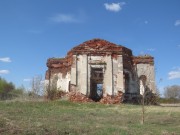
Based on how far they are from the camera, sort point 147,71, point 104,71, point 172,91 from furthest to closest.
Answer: point 172,91 < point 147,71 < point 104,71

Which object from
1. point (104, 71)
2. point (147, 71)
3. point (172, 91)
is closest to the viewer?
point (104, 71)

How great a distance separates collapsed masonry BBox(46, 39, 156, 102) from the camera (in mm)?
26250

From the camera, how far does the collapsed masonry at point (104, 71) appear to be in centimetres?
2625

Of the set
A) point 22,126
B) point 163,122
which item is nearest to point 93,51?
point 163,122

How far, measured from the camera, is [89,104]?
23.8 m

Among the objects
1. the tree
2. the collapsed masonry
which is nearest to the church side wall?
the collapsed masonry

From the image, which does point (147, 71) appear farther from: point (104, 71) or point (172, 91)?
point (172, 91)

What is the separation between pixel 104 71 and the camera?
87.2ft

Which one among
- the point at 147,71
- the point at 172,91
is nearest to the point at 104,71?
the point at 147,71

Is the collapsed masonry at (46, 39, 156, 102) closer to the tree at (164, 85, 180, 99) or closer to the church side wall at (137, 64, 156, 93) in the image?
the church side wall at (137, 64, 156, 93)

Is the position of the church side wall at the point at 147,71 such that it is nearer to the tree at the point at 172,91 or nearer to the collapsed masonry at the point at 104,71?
the collapsed masonry at the point at 104,71

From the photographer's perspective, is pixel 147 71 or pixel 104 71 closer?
pixel 104 71

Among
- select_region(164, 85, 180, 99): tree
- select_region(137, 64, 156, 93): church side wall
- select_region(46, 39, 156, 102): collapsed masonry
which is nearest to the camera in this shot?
select_region(46, 39, 156, 102): collapsed masonry

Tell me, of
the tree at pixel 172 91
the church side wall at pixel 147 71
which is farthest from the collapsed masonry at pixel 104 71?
the tree at pixel 172 91
